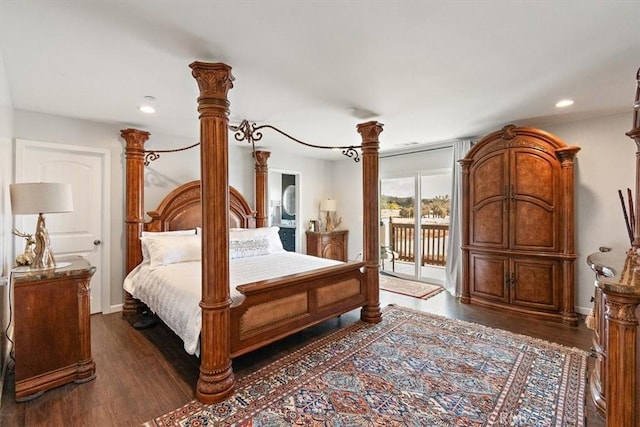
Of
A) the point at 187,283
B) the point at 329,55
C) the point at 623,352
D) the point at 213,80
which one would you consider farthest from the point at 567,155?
the point at 187,283

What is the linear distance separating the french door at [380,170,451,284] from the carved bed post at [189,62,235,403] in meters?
4.12

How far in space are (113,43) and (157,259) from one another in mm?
2250

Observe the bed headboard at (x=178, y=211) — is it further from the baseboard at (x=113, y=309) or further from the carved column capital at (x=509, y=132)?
the carved column capital at (x=509, y=132)

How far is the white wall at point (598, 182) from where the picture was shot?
3.46 m

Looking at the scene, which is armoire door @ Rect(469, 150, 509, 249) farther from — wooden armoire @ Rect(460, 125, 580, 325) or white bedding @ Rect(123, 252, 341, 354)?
white bedding @ Rect(123, 252, 341, 354)

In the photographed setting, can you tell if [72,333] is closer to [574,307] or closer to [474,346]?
[474,346]

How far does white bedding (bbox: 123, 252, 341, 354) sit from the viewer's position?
93.0 inches

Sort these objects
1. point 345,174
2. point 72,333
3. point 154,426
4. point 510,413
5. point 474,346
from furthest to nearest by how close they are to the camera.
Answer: point 345,174 → point 474,346 → point 72,333 → point 510,413 → point 154,426

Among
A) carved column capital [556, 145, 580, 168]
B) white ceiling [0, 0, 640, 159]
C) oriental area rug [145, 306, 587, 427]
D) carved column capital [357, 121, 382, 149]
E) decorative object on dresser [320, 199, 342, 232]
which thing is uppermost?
white ceiling [0, 0, 640, 159]

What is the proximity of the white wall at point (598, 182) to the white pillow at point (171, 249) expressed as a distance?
15.4ft

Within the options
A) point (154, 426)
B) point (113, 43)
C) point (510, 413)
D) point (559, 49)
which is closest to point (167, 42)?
point (113, 43)

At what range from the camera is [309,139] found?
4.73 m

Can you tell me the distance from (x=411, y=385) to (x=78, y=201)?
4.09 metres

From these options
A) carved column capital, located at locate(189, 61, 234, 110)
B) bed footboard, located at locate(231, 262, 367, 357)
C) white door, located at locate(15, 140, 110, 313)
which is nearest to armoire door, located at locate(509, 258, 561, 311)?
bed footboard, located at locate(231, 262, 367, 357)
